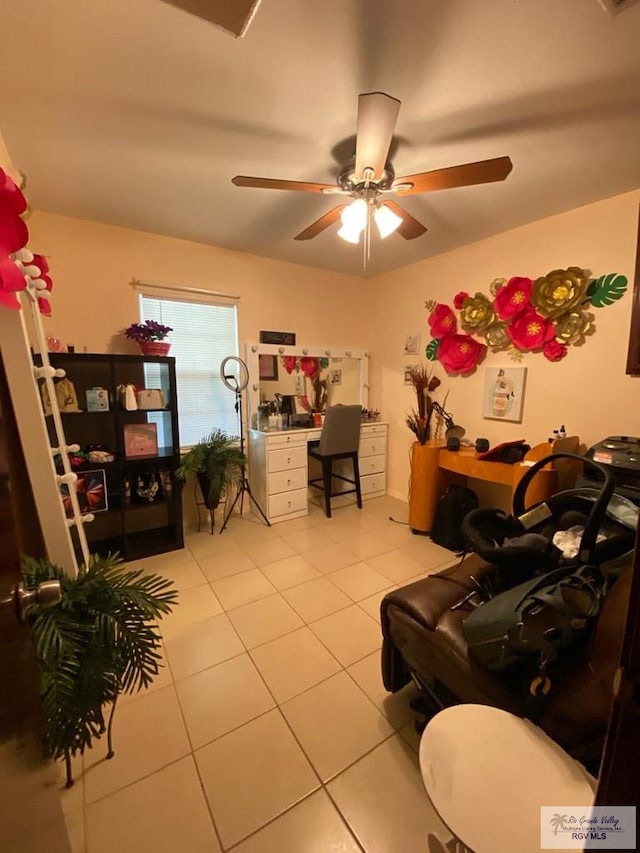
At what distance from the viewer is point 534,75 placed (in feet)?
4.18

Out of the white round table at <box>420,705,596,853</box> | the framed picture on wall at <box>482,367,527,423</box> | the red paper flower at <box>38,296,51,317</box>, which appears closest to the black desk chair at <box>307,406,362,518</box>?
the framed picture on wall at <box>482,367,527,423</box>

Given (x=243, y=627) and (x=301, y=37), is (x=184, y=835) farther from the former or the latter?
(x=301, y=37)

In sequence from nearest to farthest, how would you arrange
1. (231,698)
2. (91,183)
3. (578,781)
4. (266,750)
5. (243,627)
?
(578,781) < (266,750) < (231,698) < (243,627) < (91,183)

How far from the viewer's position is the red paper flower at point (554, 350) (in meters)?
2.42

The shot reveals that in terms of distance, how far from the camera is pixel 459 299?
9.80ft

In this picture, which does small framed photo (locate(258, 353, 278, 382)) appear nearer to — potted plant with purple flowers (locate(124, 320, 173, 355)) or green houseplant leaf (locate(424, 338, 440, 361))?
potted plant with purple flowers (locate(124, 320, 173, 355))

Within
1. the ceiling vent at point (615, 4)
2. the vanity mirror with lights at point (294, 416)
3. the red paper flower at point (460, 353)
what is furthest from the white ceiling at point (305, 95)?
the vanity mirror with lights at point (294, 416)

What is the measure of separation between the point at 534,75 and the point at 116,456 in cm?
299

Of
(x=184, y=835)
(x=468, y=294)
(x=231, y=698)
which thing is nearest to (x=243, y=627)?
(x=231, y=698)

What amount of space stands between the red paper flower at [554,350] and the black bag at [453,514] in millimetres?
1172

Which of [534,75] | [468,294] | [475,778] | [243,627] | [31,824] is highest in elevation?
[534,75]

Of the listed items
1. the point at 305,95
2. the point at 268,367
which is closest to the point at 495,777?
the point at 305,95

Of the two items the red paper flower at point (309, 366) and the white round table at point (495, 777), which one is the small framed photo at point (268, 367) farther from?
the white round table at point (495, 777)

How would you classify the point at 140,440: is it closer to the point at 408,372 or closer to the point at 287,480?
the point at 287,480
